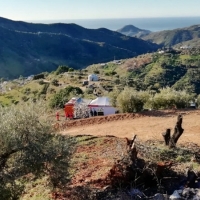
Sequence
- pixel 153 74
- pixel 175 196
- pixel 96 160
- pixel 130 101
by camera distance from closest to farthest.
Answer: pixel 175 196 < pixel 96 160 < pixel 130 101 < pixel 153 74

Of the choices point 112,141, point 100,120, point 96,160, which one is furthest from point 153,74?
point 96,160

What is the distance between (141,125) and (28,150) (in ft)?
33.2

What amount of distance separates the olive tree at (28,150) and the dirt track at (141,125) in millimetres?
6790

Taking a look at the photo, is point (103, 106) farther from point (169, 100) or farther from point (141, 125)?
point (141, 125)

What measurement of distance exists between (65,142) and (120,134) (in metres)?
7.79

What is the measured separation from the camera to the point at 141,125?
1788 centimetres

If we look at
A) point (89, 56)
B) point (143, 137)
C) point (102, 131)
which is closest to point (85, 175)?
point (143, 137)

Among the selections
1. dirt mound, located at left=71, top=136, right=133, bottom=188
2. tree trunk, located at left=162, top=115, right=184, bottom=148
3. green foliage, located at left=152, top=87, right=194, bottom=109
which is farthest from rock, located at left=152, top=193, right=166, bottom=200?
green foliage, located at left=152, top=87, right=194, bottom=109

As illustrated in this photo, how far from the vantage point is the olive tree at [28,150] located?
841 cm

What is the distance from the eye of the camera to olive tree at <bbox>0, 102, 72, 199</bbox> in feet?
27.6

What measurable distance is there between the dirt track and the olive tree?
679 centimetres

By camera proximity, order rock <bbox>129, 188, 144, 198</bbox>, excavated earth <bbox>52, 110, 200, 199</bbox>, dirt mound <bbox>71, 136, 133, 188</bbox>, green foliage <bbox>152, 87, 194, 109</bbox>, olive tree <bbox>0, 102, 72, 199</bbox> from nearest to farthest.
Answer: olive tree <bbox>0, 102, 72, 199</bbox> → rock <bbox>129, 188, 144, 198</bbox> → excavated earth <bbox>52, 110, 200, 199</bbox> → dirt mound <bbox>71, 136, 133, 188</bbox> → green foliage <bbox>152, 87, 194, 109</bbox>

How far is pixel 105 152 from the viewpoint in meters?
12.3

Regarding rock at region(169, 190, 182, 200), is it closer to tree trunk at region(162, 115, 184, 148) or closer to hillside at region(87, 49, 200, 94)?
tree trunk at region(162, 115, 184, 148)
